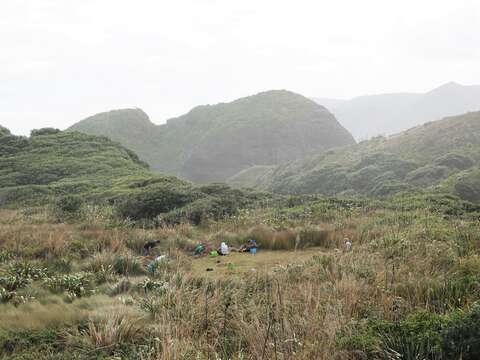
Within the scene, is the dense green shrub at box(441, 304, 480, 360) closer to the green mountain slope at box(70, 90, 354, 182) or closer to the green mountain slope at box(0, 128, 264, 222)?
the green mountain slope at box(0, 128, 264, 222)

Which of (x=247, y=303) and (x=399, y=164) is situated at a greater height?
(x=247, y=303)

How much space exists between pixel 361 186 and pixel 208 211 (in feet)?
95.9

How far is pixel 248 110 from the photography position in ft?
358

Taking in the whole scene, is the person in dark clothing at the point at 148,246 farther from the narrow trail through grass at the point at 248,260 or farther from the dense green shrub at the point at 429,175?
the dense green shrub at the point at 429,175

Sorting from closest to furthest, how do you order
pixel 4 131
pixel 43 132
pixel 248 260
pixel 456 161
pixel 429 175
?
pixel 248 260, pixel 429 175, pixel 456 161, pixel 4 131, pixel 43 132

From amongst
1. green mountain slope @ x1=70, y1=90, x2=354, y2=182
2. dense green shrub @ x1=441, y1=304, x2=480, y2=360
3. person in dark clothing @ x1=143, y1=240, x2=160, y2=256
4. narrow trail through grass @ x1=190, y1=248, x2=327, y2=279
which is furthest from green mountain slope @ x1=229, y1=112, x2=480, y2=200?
green mountain slope @ x1=70, y1=90, x2=354, y2=182

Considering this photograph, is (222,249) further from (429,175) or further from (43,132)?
(43,132)

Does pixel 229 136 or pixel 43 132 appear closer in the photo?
pixel 43 132

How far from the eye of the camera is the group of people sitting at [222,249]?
8.87 m

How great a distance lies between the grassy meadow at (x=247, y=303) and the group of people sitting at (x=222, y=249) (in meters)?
0.33

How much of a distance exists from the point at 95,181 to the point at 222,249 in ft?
72.4

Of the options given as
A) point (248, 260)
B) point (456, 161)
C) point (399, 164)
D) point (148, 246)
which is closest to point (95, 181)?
point (148, 246)

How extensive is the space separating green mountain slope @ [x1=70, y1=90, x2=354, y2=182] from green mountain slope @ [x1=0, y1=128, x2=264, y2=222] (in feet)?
160

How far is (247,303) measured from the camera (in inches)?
190
